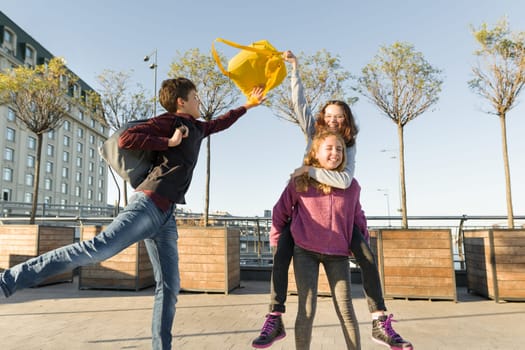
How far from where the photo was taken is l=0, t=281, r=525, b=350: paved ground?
386cm

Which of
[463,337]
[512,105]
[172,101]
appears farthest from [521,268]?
[172,101]

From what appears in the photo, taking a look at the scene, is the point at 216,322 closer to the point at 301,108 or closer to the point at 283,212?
the point at 283,212

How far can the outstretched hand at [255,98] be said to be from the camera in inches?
118

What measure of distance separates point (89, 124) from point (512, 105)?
206 ft

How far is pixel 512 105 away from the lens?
7758 mm

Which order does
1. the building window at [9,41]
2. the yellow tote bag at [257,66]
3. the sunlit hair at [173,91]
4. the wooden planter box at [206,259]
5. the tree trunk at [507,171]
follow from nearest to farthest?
1. the sunlit hair at [173,91]
2. the yellow tote bag at [257,66]
3. the wooden planter box at [206,259]
4. the tree trunk at [507,171]
5. the building window at [9,41]

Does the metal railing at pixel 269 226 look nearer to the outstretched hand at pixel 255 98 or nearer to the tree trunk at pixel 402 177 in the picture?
the tree trunk at pixel 402 177

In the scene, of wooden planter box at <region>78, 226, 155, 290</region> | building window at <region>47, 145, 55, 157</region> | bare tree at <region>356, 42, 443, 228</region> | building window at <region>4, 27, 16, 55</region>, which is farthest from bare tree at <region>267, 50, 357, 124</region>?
building window at <region>47, 145, 55, 157</region>

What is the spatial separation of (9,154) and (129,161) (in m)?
48.5

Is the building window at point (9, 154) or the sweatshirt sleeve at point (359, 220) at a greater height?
the building window at point (9, 154)

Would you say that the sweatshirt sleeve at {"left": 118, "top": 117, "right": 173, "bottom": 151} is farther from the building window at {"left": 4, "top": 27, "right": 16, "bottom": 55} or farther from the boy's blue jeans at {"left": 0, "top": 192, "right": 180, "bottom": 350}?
the building window at {"left": 4, "top": 27, "right": 16, "bottom": 55}

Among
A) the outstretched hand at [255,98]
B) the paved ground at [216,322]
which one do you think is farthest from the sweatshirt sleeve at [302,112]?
the paved ground at [216,322]

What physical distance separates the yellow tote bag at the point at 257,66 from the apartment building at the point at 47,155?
3223 cm

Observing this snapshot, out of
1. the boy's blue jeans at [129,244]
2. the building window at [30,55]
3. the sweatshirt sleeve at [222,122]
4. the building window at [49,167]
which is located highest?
the building window at [30,55]
